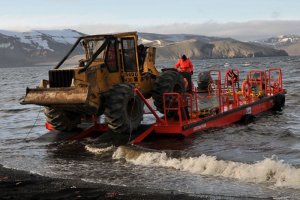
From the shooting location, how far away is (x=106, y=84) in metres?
12.1

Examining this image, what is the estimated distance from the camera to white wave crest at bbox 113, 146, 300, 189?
856 cm

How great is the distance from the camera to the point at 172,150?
11.2m

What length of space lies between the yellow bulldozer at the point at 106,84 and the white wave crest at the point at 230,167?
1321 mm

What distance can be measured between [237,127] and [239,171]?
5.93 m

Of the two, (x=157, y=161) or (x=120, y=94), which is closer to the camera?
(x=157, y=161)

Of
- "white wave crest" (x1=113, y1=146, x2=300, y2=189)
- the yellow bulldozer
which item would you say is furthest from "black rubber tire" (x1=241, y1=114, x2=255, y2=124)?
"white wave crest" (x1=113, y1=146, x2=300, y2=189)

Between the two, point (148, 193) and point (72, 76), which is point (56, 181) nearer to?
point (148, 193)

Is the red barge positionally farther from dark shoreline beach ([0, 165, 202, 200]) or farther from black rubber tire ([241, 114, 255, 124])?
dark shoreline beach ([0, 165, 202, 200])

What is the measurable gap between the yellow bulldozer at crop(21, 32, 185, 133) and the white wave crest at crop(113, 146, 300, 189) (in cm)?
132

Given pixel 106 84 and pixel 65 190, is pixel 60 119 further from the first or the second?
pixel 65 190

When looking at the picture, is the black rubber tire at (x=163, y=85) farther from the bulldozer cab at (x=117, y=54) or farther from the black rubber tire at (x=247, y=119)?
the black rubber tire at (x=247, y=119)

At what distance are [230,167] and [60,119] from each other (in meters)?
5.49

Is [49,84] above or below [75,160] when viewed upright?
above

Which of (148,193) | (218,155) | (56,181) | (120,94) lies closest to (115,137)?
(120,94)
